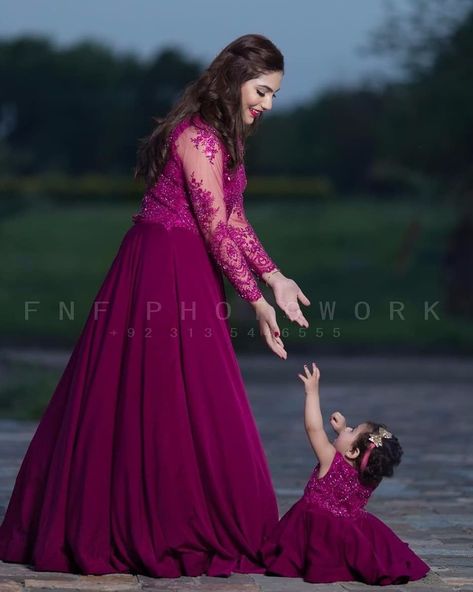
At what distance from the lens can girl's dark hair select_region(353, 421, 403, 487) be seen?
161 inches

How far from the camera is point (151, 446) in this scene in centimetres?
400

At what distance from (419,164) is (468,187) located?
2.98 feet

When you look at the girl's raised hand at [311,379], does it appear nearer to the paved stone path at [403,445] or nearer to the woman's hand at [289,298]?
the woman's hand at [289,298]

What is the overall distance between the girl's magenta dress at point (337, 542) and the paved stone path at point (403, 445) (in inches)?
2.1

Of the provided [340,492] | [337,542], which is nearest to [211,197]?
[340,492]

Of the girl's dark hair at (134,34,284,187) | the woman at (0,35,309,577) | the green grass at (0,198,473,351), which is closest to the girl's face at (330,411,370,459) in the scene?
the woman at (0,35,309,577)

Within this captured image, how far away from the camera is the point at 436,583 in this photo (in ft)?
13.2

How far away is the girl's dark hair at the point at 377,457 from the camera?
4.09 metres

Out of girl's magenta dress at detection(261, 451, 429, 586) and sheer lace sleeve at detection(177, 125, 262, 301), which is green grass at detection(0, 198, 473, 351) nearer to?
girl's magenta dress at detection(261, 451, 429, 586)

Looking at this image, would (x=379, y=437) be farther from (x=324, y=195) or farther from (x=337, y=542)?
(x=324, y=195)

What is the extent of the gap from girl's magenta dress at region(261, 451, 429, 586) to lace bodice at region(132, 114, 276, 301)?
66 cm

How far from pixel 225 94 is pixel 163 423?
101 cm

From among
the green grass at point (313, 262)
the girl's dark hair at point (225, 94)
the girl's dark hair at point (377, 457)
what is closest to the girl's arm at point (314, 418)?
the girl's dark hair at point (377, 457)

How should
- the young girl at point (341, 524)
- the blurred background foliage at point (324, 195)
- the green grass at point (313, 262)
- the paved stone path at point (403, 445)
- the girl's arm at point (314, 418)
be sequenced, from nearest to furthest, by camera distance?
the paved stone path at point (403, 445) → the young girl at point (341, 524) → the girl's arm at point (314, 418) → the blurred background foliage at point (324, 195) → the green grass at point (313, 262)
